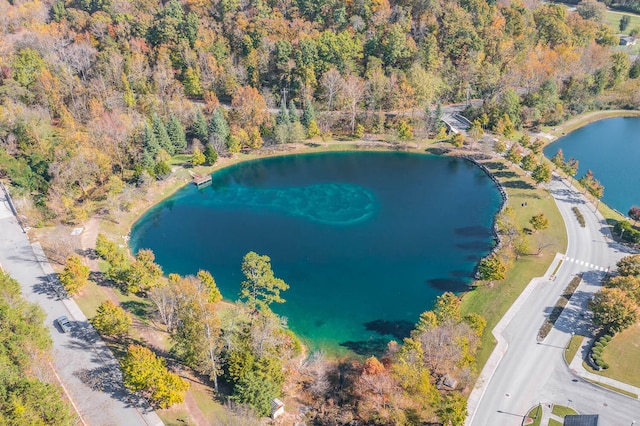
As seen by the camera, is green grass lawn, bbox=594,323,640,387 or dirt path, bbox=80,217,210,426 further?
green grass lawn, bbox=594,323,640,387

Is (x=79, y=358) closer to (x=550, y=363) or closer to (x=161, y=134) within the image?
(x=550, y=363)

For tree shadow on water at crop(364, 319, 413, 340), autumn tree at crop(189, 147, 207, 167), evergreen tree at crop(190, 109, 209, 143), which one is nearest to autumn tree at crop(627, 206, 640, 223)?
tree shadow on water at crop(364, 319, 413, 340)

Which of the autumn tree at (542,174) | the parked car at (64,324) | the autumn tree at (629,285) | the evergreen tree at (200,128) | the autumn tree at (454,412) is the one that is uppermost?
the evergreen tree at (200,128)

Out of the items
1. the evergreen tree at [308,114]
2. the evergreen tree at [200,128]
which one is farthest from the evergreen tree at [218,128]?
the evergreen tree at [308,114]

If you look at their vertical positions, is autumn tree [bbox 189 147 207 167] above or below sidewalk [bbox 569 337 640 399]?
above

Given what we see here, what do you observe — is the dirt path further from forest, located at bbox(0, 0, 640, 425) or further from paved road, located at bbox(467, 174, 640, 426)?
paved road, located at bbox(467, 174, 640, 426)

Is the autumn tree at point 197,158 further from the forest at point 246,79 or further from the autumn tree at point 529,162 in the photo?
the autumn tree at point 529,162

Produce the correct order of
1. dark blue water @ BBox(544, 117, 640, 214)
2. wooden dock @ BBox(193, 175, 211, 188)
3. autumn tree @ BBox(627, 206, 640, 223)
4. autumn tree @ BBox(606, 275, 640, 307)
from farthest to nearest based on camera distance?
wooden dock @ BBox(193, 175, 211, 188)
dark blue water @ BBox(544, 117, 640, 214)
autumn tree @ BBox(627, 206, 640, 223)
autumn tree @ BBox(606, 275, 640, 307)
